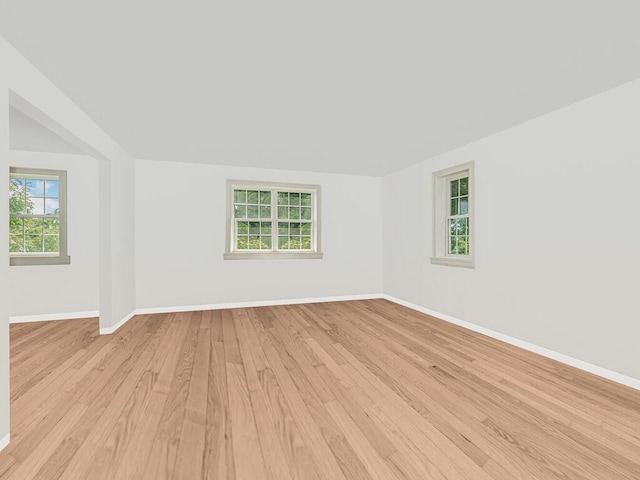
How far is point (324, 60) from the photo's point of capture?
216 centimetres

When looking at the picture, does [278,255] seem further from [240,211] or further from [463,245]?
[463,245]

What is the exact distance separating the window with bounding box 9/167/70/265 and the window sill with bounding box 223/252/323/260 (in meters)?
2.37

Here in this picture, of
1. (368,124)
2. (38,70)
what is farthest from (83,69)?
(368,124)

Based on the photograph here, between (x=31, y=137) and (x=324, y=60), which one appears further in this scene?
(x=31, y=137)

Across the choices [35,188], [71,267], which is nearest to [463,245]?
[71,267]

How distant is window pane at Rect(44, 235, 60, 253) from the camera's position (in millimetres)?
4445

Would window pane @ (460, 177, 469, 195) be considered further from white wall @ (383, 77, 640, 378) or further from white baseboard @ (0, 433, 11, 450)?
white baseboard @ (0, 433, 11, 450)

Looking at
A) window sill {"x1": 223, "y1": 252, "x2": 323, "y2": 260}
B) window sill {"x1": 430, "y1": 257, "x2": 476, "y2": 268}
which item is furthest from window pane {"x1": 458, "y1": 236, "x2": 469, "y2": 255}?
window sill {"x1": 223, "y1": 252, "x2": 323, "y2": 260}

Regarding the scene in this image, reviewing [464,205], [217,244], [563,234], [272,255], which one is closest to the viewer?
[563,234]

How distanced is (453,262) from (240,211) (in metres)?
3.60

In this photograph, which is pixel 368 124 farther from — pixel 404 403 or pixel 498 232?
pixel 404 403

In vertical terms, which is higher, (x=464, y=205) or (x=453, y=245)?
(x=464, y=205)

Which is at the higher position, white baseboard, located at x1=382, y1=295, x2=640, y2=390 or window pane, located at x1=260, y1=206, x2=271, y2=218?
window pane, located at x1=260, y1=206, x2=271, y2=218

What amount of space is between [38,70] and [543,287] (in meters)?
4.80
